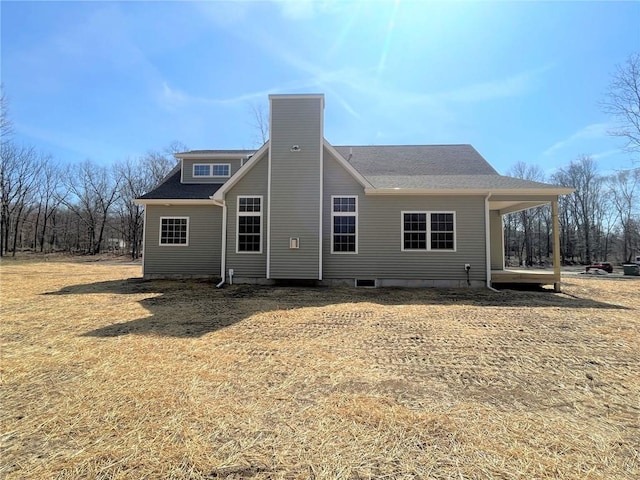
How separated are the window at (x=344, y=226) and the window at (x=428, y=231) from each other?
1795 mm

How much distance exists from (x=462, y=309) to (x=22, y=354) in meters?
8.42

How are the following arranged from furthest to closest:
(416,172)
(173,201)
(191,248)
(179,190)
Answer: (179,190) → (416,172) → (191,248) → (173,201)

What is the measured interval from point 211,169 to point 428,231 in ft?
35.3

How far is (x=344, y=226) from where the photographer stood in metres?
11.4

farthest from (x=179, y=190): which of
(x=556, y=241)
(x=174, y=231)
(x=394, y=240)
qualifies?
(x=556, y=241)

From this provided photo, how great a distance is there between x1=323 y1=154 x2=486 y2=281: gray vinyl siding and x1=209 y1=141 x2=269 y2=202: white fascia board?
8.05 feet

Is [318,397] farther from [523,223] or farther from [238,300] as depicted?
[523,223]

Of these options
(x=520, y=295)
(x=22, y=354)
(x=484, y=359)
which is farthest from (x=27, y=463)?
(x=520, y=295)

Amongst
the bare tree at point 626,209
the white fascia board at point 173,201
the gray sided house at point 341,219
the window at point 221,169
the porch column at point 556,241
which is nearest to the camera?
the porch column at point 556,241

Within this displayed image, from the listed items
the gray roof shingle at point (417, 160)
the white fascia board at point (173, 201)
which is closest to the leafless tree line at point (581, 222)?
the gray roof shingle at point (417, 160)

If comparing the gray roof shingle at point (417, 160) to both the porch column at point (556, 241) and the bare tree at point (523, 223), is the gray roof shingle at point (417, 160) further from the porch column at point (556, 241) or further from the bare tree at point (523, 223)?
the bare tree at point (523, 223)

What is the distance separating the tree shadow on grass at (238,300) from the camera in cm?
598

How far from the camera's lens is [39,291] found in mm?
10047

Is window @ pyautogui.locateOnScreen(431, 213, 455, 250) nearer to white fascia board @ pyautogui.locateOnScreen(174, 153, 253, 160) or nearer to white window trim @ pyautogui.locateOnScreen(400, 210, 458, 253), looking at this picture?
white window trim @ pyautogui.locateOnScreen(400, 210, 458, 253)
